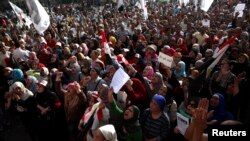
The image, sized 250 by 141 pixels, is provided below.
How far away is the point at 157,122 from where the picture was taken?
189 inches

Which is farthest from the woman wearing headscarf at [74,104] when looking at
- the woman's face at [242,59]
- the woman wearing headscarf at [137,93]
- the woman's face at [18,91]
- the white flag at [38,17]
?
the white flag at [38,17]

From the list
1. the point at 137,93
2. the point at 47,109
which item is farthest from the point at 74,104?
the point at 137,93

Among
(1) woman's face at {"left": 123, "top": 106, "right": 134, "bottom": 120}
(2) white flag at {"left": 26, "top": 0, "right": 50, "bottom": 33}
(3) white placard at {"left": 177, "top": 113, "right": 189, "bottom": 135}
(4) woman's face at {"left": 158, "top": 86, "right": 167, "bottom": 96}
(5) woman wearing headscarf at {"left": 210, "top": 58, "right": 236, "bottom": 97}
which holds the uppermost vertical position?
(2) white flag at {"left": 26, "top": 0, "right": 50, "bottom": 33}

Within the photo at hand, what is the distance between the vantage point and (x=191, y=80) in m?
6.29

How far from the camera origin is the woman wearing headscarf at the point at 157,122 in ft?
15.7

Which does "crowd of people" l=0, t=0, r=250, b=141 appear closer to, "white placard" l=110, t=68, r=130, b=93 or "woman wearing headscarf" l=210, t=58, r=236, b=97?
"woman wearing headscarf" l=210, t=58, r=236, b=97

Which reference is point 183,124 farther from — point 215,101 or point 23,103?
point 23,103

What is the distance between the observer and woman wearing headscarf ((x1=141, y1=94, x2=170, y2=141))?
189 inches

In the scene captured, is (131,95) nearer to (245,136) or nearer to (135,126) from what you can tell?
(135,126)

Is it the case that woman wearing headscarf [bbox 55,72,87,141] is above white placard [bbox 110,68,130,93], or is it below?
below

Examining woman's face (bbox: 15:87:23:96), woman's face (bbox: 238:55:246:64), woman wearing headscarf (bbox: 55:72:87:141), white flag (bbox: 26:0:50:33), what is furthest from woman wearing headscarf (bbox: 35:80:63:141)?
white flag (bbox: 26:0:50:33)

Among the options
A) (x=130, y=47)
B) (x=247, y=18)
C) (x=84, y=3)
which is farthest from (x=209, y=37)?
(x=84, y=3)

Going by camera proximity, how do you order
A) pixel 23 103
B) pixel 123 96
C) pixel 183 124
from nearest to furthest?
1. pixel 183 124
2. pixel 123 96
3. pixel 23 103

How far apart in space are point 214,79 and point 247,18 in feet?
25.6
